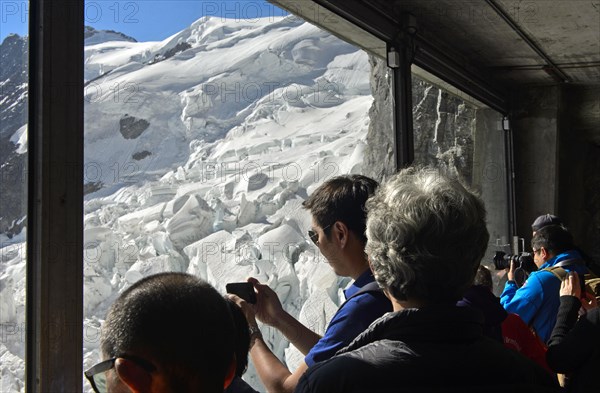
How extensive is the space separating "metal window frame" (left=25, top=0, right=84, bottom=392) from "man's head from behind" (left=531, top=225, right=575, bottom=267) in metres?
2.44

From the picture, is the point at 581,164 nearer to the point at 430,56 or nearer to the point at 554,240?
the point at 430,56

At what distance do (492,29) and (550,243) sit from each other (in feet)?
7.86

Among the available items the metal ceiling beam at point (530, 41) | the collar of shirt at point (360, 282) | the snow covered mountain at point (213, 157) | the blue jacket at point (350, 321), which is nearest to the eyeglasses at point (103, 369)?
the blue jacket at point (350, 321)

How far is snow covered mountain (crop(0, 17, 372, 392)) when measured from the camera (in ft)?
8.16

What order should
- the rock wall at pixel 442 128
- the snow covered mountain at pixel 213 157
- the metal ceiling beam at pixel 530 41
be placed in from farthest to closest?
the rock wall at pixel 442 128
the metal ceiling beam at pixel 530 41
the snow covered mountain at pixel 213 157

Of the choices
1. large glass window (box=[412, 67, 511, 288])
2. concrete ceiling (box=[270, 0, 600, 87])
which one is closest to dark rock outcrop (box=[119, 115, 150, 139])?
concrete ceiling (box=[270, 0, 600, 87])

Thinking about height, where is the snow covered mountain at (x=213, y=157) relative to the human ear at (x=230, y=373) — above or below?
above

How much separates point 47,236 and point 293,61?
3.80m

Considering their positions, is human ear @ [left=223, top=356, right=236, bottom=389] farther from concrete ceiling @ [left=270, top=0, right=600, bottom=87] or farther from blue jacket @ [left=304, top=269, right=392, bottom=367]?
concrete ceiling @ [left=270, top=0, right=600, bottom=87]

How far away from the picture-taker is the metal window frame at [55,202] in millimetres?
1938

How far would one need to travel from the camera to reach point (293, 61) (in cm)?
550

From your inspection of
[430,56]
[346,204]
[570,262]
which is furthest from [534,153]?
[346,204]

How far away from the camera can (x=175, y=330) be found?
0.97 metres

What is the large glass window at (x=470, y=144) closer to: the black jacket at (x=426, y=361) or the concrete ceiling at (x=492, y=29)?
the concrete ceiling at (x=492, y=29)
